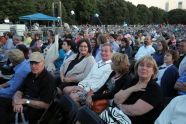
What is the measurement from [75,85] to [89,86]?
74 centimetres

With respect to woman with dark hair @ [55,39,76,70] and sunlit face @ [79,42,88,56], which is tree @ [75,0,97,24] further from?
sunlit face @ [79,42,88,56]

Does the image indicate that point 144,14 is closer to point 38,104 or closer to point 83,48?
point 83,48

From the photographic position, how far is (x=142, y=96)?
3811mm

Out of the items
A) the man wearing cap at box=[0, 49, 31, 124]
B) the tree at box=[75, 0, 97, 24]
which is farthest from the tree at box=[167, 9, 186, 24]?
the man wearing cap at box=[0, 49, 31, 124]

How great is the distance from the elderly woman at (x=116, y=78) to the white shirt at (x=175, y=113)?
4.72 ft

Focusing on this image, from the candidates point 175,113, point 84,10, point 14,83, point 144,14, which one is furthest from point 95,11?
point 175,113

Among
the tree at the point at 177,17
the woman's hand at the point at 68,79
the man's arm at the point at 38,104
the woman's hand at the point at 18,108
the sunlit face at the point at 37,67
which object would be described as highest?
the tree at the point at 177,17

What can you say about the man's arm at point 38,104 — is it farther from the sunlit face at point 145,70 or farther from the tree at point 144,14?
the tree at point 144,14

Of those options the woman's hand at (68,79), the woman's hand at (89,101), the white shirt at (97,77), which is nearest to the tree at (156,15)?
the woman's hand at (68,79)

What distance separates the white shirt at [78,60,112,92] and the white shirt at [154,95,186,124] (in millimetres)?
2224

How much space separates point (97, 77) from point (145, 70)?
64.6 inches

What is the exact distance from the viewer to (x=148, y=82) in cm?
399

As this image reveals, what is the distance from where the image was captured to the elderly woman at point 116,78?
15.8 feet

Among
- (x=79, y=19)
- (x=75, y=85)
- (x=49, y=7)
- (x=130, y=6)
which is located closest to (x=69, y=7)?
(x=79, y=19)
